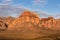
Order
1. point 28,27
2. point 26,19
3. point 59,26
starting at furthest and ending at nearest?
point 59,26
point 26,19
point 28,27

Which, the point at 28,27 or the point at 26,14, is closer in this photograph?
the point at 28,27

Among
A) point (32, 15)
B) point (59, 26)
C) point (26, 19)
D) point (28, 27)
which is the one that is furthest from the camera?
point (59, 26)

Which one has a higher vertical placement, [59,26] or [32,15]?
[32,15]

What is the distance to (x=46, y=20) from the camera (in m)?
191

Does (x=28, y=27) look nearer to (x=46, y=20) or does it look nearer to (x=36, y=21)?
(x=36, y=21)

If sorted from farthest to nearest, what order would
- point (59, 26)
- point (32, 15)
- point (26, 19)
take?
point (59, 26) → point (32, 15) → point (26, 19)

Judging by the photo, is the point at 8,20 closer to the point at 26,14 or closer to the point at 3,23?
the point at 3,23

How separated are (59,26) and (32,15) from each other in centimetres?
3324

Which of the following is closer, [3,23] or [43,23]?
[3,23]

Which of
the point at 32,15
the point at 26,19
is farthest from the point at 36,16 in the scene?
the point at 26,19

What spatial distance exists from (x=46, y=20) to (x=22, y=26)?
60.3 m

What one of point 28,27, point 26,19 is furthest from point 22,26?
point 26,19

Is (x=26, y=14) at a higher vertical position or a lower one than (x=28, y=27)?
higher

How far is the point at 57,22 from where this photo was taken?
18688cm
